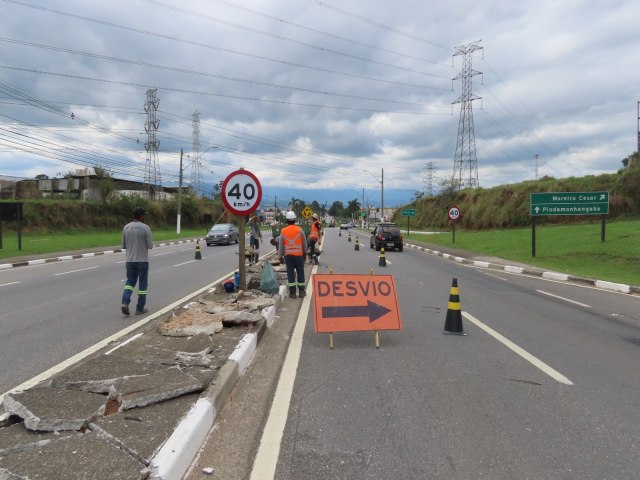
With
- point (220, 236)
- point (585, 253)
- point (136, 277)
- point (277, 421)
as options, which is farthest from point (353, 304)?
point (220, 236)

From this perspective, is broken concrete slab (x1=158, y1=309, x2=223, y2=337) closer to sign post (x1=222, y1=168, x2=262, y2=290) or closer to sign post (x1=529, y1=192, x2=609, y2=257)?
sign post (x1=222, y1=168, x2=262, y2=290)

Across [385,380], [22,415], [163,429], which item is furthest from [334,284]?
[22,415]

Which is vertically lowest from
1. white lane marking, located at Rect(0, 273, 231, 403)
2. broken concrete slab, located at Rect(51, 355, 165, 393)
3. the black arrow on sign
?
white lane marking, located at Rect(0, 273, 231, 403)

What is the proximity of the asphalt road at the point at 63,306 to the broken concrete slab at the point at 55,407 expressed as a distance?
116 cm

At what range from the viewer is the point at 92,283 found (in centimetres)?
1345

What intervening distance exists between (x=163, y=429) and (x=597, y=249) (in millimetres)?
20953

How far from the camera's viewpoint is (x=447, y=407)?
4.50 meters

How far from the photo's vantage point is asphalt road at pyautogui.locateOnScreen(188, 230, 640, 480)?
3.46 m

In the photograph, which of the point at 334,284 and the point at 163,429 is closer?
the point at 163,429

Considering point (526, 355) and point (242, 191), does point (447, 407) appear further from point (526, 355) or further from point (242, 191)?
point (242, 191)

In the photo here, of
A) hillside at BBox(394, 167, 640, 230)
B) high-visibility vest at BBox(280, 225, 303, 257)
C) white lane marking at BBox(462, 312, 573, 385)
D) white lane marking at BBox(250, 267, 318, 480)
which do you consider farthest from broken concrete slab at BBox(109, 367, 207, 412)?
hillside at BBox(394, 167, 640, 230)

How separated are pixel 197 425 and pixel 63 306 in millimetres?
7318

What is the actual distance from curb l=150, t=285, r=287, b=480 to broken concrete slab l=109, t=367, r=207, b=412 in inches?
8.6

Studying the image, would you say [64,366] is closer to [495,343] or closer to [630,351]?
[495,343]
